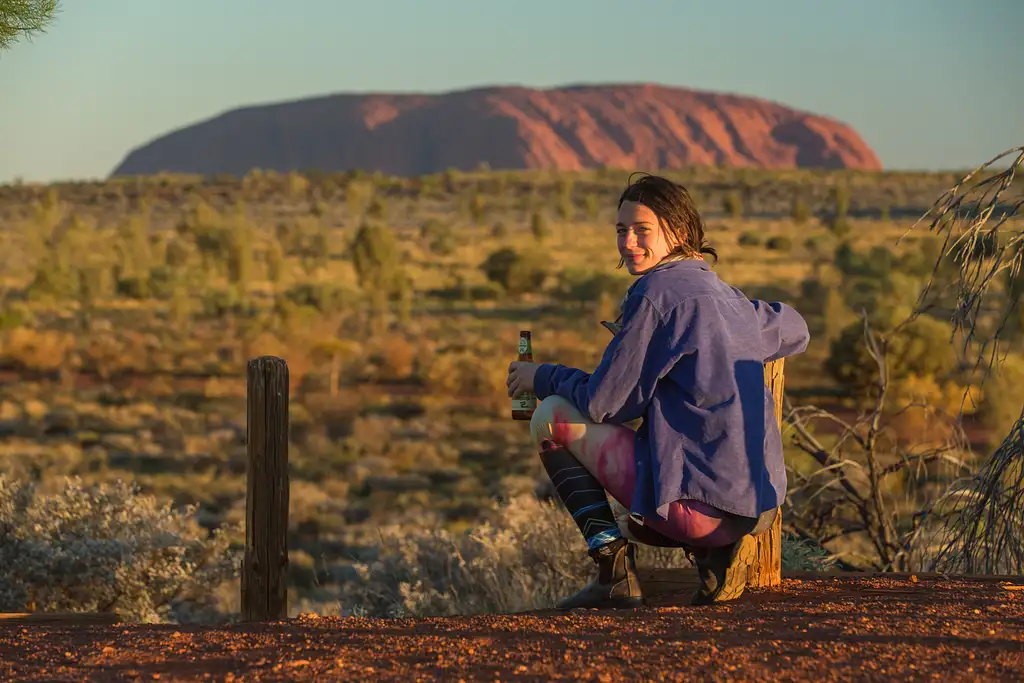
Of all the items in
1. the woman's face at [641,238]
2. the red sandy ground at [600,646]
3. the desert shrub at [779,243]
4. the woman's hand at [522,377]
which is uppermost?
the desert shrub at [779,243]

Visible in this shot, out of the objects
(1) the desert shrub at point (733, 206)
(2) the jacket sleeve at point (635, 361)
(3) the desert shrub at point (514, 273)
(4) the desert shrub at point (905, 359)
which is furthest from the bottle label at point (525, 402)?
(1) the desert shrub at point (733, 206)

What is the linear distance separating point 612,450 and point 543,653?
0.95 m

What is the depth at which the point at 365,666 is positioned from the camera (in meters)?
3.80

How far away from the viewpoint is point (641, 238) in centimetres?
455

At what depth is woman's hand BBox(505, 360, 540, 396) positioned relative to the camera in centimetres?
476

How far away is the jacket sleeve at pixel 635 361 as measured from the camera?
4.34m

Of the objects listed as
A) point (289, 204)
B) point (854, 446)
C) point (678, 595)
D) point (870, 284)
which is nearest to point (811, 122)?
point (289, 204)

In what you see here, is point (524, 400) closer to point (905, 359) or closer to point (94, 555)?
point (94, 555)

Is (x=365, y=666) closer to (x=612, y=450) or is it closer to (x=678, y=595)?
(x=612, y=450)

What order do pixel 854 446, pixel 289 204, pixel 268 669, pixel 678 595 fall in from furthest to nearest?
pixel 289 204
pixel 854 446
pixel 678 595
pixel 268 669

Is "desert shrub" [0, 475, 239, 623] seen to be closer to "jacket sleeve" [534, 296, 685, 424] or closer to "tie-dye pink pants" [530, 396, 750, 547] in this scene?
"tie-dye pink pants" [530, 396, 750, 547]

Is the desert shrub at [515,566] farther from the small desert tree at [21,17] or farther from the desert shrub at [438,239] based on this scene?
the desert shrub at [438,239]

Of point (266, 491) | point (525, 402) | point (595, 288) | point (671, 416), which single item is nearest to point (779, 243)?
point (595, 288)

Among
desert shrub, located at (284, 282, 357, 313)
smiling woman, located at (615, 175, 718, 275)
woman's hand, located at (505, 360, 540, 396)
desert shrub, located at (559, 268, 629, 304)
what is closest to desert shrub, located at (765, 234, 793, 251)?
desert shrub, located at (559, 268, 629, 304)
